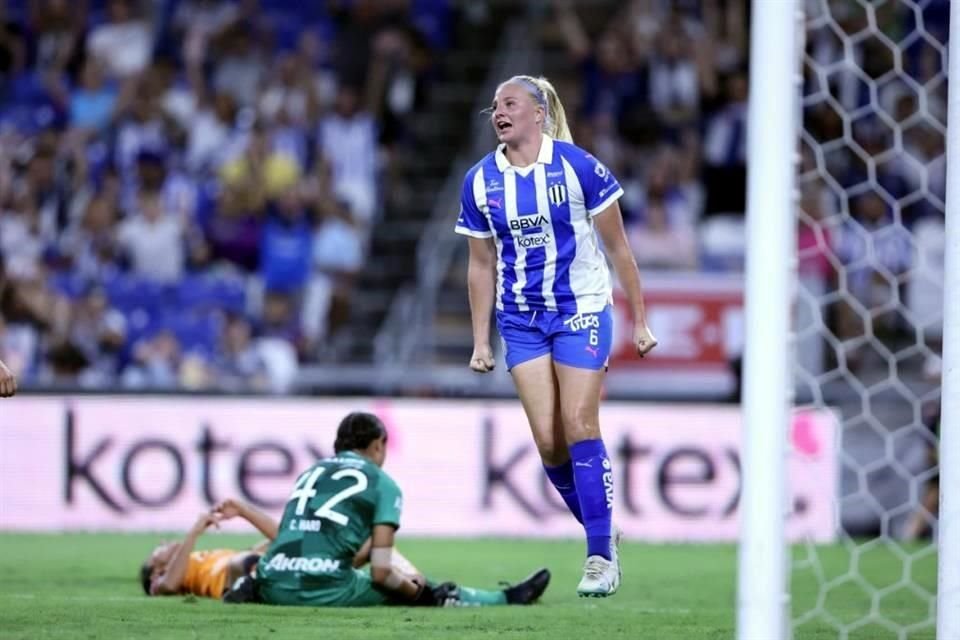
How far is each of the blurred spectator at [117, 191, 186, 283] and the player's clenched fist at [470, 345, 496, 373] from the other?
886 centimetres

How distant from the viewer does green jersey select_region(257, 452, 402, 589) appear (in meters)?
8.20

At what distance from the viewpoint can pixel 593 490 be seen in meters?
7.37

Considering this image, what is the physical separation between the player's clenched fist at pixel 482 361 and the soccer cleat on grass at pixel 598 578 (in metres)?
0.93

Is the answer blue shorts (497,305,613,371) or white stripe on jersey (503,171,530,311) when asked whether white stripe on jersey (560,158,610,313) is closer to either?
blue shorts (497,305,613,371)

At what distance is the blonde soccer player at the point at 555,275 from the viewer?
740 cm

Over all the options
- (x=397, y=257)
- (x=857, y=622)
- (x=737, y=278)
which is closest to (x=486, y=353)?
(x=857, y=622)

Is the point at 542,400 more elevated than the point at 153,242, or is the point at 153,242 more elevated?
the point at 153,242

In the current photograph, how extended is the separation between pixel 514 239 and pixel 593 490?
3.75ft

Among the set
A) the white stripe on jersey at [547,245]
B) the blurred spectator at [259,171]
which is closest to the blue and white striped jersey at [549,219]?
the white stripe on jersey at [547,245]

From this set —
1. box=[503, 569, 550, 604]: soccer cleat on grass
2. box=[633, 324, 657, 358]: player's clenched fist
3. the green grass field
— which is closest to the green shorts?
the green grass field

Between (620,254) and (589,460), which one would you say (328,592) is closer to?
(589,460)

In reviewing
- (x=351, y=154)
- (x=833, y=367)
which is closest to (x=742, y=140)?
(x=833, y=367)

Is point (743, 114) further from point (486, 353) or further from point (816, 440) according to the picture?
point (486, 353)

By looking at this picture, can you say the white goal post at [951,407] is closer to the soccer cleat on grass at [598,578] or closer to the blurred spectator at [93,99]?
the soccer cleat on grass at [598,578]
